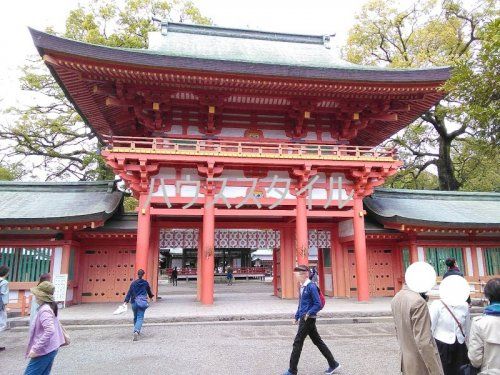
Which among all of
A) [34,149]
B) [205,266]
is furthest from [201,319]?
[34,149]

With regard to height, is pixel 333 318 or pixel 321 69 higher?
pixel 321 69

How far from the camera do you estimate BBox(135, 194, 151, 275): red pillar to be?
12.2 metres

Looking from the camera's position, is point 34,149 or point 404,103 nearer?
point 404,103

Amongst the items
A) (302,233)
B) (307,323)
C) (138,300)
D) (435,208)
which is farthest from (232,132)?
(307,323)

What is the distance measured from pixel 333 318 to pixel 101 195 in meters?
10.1

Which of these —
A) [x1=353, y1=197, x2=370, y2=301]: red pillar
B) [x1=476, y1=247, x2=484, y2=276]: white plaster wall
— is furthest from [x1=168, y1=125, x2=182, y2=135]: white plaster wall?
[x1=476, y1=247, x2=484, y2=276]: white plaster wall

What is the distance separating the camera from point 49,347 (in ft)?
13.8

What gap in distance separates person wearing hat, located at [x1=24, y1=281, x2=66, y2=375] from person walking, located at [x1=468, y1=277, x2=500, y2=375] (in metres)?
4.21

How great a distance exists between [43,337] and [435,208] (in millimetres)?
16152

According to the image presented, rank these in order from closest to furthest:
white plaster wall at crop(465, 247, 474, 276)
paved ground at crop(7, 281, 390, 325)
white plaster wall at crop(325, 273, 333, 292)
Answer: paved ground at crop(7, 281, 390, 325)
white plaster wall at crop(465, 247, 474, 276)
white plaster wall at crop(325, 273, 333, 292)

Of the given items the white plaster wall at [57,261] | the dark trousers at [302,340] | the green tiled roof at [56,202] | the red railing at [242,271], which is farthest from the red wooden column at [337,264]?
the red railing at [242,271]

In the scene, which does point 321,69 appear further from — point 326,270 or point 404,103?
point 326,270

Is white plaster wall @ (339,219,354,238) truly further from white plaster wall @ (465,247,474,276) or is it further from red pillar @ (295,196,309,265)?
white plaster wall @ (465,247,474,276)

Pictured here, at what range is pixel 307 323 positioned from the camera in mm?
5660
